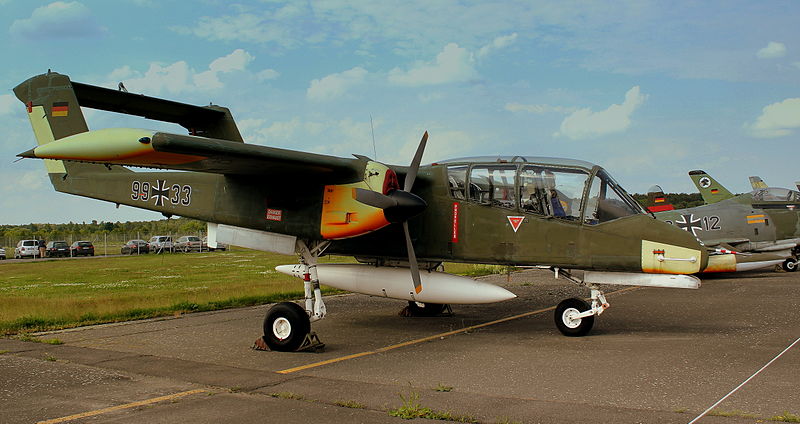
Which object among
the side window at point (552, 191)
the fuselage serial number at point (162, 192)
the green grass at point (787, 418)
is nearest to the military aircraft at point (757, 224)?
the side window at point (552, 191)

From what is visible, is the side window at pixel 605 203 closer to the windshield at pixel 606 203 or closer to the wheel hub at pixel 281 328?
the windshield at pixel 606 203

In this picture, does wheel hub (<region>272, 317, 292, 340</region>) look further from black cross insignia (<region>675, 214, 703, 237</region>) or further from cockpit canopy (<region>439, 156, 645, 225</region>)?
black cross insignia (<region>675, 214, 703, 237</region>)

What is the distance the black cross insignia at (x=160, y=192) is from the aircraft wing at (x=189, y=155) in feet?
9.29

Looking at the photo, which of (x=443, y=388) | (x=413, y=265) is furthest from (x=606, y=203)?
(x=443, y=388)

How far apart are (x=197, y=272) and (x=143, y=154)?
24.4 meters

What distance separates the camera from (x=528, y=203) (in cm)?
1088

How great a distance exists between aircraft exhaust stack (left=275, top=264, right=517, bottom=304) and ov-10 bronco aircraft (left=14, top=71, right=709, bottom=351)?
2 cm

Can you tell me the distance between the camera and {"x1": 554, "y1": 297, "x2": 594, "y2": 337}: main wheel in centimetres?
1076

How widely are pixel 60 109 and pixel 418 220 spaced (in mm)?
8486

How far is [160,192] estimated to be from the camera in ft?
42.1

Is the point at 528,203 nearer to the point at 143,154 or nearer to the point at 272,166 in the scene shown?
the point at 272,166

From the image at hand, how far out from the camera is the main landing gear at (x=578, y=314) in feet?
34.8

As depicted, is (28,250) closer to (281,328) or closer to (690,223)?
(690,223)

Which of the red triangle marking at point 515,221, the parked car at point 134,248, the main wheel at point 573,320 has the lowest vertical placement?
the main wheel at point 573,320
